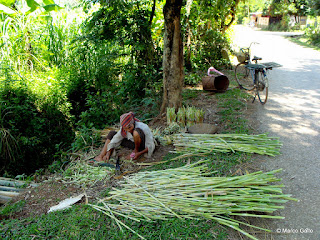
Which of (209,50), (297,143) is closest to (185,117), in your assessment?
(297,143)

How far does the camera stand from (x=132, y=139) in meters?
4.16

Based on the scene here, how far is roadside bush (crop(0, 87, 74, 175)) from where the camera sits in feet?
18.9

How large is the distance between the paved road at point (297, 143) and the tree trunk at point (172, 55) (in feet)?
5.43

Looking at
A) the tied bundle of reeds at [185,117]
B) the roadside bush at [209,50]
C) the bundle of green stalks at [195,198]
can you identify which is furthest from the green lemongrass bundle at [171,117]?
the roadside bush at [209,50]

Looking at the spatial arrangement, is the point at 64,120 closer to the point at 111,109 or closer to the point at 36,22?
the point at 111,109

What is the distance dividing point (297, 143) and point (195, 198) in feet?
7.40

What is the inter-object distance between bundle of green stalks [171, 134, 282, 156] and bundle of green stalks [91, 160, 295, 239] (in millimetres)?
687

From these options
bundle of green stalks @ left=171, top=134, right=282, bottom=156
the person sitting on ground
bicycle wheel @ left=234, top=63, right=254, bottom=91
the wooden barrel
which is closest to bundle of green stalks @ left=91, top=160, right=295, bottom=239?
bundle of green stalks @ left=171, top=134, right=282, bottom=156

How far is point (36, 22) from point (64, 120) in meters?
3.24

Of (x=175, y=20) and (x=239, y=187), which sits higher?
(x=175, y=20)

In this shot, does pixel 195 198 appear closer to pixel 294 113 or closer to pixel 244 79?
pixel 294 113

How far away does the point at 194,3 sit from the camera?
27.0 ft

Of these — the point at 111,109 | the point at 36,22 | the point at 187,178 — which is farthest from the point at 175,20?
the point at 36,22

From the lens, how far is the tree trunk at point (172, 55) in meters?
4.87
